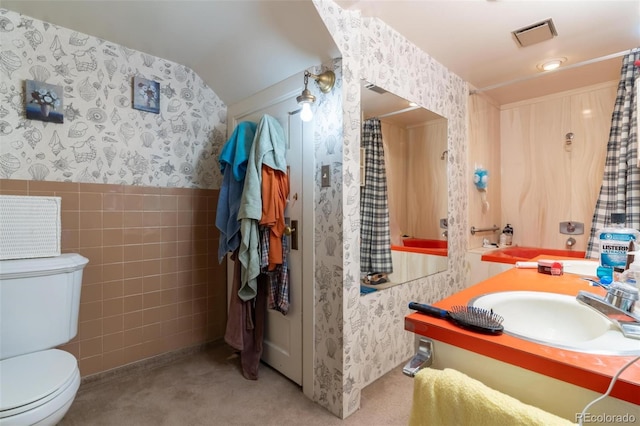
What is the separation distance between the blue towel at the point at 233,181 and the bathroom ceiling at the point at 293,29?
0.36 meters

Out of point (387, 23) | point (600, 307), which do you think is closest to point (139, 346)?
point (600, 307)

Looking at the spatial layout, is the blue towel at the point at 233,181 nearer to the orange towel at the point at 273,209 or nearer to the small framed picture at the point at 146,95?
the orange towel at the point at 273,209

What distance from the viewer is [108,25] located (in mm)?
1668

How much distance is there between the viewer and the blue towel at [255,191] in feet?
5.45

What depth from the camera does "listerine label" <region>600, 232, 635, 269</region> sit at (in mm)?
1102

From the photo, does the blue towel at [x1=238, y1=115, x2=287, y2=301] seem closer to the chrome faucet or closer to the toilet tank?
the toilet tank

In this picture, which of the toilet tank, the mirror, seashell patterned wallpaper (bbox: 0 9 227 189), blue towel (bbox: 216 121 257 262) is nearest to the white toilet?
the toilet tank

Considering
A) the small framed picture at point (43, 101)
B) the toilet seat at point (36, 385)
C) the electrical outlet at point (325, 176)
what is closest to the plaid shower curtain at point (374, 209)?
the electrical outlet at point (325, 176)

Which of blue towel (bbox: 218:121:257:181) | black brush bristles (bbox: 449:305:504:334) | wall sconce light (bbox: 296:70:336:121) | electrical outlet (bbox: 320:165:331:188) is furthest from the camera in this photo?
blue towel (bbox: 218:121:257:181)

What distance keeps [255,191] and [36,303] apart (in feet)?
3.67

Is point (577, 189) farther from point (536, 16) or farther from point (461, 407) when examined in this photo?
point (461, 407)

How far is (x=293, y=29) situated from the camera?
1502 mm

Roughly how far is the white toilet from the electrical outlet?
1292 millimetres

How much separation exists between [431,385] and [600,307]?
60 cm
